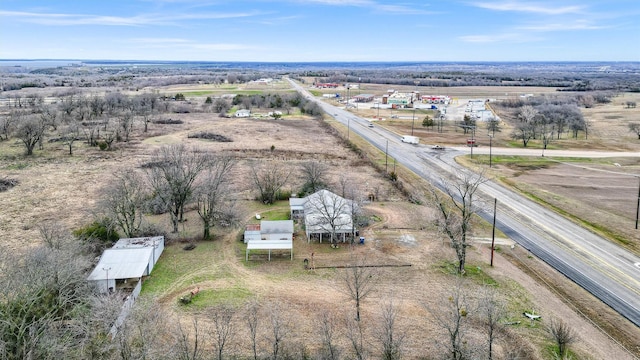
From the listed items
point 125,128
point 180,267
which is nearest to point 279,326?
point 180,267

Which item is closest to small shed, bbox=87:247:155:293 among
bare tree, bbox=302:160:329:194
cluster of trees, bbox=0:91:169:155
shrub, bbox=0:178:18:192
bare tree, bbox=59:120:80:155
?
bare tree, bbox=302:160:329:194

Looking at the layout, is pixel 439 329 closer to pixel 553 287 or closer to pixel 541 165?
pixel 553 287

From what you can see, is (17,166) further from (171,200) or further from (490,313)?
(490,313)

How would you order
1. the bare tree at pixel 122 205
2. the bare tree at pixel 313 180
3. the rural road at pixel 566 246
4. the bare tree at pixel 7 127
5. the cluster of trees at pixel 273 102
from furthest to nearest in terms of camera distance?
1. the cluster of trees at pixel 273 102
2. the bare tree at pixel 7 127
3. the bare tree at pixel 313 180
4. the bare tree at pixel 122 205
5. the rural road at pixel 566 246

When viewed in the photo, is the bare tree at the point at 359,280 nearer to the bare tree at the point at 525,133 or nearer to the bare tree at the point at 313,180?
the bare tree at the point at 313,180

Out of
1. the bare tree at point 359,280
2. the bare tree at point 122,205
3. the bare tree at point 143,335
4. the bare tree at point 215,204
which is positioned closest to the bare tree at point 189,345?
the bare tree at point 143,335
